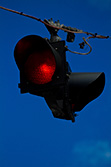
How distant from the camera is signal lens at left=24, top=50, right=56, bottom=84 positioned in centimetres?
288

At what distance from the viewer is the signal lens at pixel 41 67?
2.88 m

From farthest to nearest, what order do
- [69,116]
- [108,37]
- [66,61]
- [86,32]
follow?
[108,37] < [86,32] < [69,116] < [66,61]

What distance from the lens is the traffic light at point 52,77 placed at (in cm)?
283

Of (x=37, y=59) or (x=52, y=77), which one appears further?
(x=37, y=59)

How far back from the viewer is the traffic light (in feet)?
9.30

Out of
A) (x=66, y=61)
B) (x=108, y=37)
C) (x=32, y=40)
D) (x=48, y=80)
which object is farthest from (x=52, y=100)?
(x=108, y=37)

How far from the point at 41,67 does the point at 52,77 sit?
16 centimetres

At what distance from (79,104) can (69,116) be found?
233mm

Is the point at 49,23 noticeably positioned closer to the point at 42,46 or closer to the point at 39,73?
the point at 42,46

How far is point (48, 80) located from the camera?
113 inches

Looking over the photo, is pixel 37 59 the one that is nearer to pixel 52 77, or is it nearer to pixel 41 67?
pixel 41 67

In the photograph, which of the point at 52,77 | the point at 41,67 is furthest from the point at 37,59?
the point at 52,77

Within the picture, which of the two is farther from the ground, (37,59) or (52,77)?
(37,59)

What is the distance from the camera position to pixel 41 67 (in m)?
2.92
